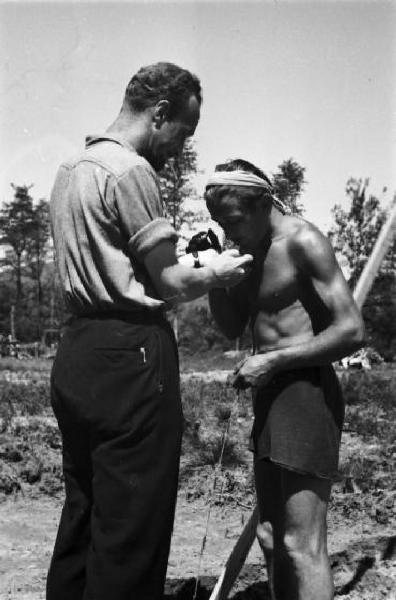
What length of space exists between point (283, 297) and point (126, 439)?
846 millimetres

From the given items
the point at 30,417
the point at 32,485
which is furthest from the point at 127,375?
the point at 30,417

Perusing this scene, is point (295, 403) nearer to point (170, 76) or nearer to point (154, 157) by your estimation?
point (154, 157)

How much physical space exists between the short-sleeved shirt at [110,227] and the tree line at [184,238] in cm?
563

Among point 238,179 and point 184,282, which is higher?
point 238,179

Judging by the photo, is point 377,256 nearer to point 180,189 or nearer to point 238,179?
point 238,179

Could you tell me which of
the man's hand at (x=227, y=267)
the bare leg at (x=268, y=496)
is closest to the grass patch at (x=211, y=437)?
the bare leg at (x=268, y=496)

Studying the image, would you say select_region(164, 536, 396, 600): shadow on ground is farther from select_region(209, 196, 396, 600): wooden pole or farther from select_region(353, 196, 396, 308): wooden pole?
select_region(353, 196, 396, 308): wooden pole

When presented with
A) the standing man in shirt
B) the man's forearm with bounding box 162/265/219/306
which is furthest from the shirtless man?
the man's forearm with bounding box 162/265/219/306

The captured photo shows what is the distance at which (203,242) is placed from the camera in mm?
2787

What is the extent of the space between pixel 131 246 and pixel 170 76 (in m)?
0.60

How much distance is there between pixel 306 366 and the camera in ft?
9.04

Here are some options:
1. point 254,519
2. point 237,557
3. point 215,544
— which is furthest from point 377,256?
point 215,544

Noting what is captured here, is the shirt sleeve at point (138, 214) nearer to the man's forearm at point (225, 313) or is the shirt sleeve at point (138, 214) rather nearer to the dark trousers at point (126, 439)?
the dark trousers at point (126, 439)

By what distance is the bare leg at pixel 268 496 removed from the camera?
2.92m
